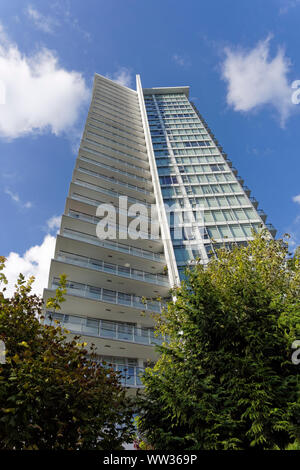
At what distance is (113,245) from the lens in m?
25.4

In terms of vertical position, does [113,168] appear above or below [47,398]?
above

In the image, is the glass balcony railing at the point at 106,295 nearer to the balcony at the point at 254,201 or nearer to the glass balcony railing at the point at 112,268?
the glass balcony railing at the point at 112,268

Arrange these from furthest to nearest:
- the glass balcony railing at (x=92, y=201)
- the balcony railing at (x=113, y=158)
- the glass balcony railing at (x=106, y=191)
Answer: the balcony railing at (x=113, y=158) < the glass balcony railing at (x=106, y=191) < the glass balcony railing at (x=92, y=201)

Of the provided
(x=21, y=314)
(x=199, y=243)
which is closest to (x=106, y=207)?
(x=199, y=243)

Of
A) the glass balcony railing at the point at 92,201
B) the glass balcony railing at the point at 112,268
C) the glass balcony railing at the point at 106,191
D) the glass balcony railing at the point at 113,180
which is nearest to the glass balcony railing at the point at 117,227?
the glass balcony railing at the point at 92,201

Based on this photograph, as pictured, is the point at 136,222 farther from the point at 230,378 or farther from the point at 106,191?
the point at 230,378

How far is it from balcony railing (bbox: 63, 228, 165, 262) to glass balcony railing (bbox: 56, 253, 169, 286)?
5.04 feet

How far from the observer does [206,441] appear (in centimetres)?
Answer: 621

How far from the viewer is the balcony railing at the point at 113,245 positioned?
24031mm

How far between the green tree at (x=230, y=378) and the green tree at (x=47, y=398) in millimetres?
1329

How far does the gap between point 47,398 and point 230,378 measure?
455 cm

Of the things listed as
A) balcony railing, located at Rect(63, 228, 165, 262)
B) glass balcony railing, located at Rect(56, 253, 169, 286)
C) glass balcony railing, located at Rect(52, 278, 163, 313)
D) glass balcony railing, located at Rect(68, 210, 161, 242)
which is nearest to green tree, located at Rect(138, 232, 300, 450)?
glass balcony railing, located at Rect(52, 278, 163, 313)

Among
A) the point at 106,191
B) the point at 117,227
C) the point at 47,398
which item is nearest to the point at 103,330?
the point at 117,227

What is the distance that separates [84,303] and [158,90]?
54.3m
